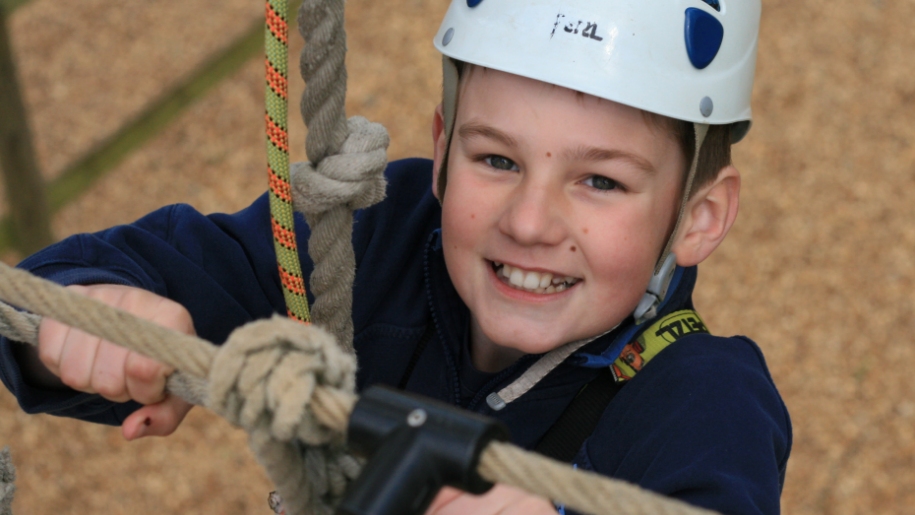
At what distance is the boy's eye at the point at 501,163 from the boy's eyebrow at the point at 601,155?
0.09 meters

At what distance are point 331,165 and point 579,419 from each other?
471mm

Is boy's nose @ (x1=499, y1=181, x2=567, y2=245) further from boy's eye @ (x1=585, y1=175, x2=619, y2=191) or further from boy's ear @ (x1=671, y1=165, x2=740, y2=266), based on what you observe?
boy's ear @ (x1=671, y1=165, x2=740, y2=266)

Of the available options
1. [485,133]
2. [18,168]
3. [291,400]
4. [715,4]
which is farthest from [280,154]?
[18,168]

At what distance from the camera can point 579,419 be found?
1.26 meters

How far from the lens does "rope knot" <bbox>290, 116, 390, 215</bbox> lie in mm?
1131

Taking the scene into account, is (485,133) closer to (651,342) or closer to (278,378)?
(651,342)

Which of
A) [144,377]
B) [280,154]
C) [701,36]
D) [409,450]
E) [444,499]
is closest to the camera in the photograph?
[409,450]

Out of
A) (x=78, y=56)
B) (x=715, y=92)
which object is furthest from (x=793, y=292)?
(x=78, y=56)

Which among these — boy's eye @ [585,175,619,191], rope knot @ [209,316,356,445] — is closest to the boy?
boy's eye @ [585,175,619,191]

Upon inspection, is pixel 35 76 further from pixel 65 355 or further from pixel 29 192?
pixel 65 355

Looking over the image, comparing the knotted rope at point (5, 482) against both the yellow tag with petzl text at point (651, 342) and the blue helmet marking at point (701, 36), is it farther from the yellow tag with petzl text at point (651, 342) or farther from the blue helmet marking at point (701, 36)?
the blue helmet marking at point (701, 36)

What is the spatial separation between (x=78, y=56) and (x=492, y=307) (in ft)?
9.09

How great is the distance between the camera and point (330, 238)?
1.17m

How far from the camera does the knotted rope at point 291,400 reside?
69 cm
